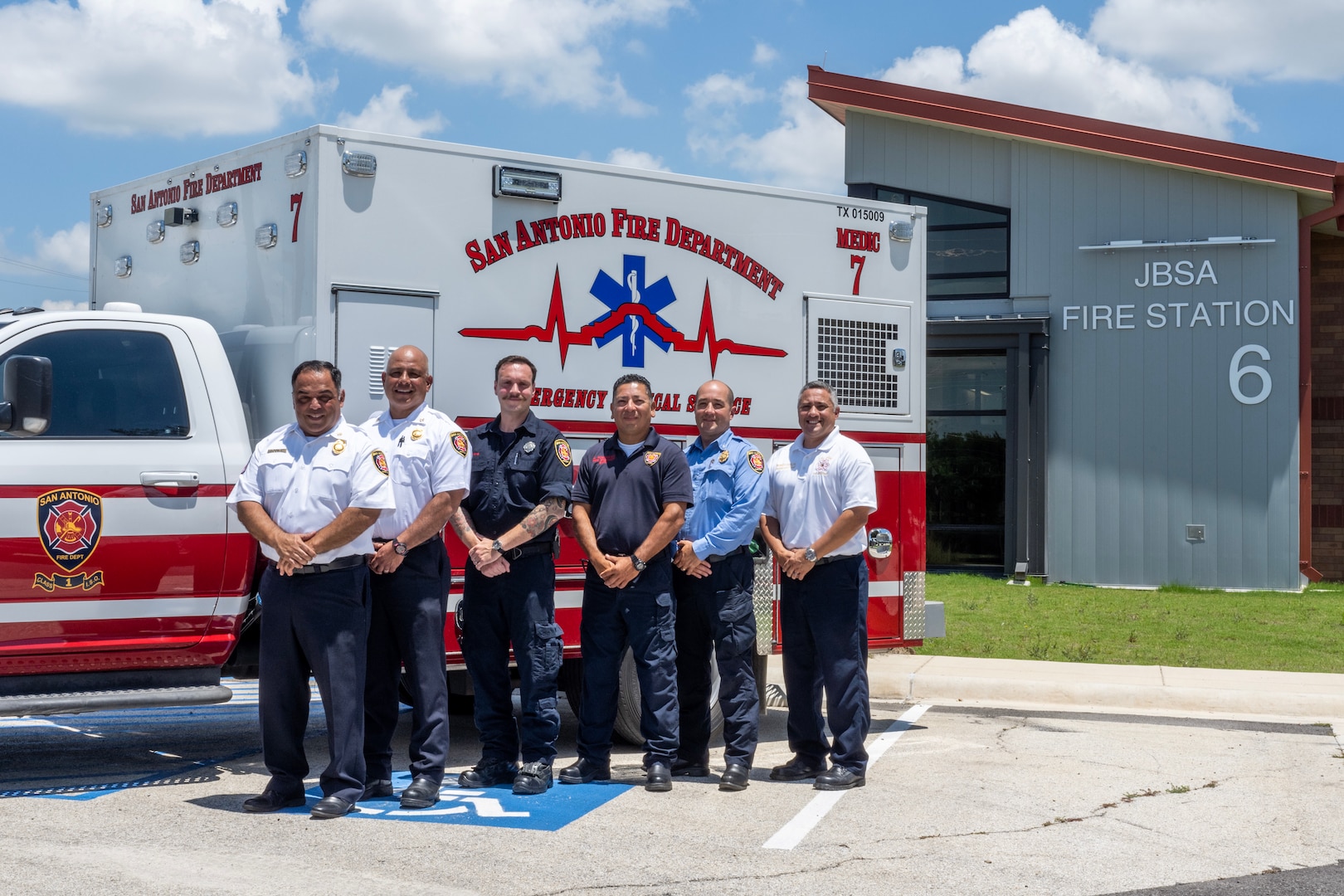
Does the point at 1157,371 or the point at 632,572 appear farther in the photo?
the point at 1157,371

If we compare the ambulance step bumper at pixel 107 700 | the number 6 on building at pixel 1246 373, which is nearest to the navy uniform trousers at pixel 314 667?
the ambulance step bumper at pixel 107 700

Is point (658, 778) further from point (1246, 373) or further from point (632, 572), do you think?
point (1246, 373)

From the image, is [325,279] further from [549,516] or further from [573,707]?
[573,707]

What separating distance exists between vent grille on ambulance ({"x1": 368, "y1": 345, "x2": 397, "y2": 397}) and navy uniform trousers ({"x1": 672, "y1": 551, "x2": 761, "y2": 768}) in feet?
5.36

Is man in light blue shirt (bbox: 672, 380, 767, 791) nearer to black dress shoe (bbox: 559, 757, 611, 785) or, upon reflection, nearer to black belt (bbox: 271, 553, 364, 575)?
black dress shoe (bbox: 559, 757, 611, 785)

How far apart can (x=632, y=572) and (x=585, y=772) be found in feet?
3.25

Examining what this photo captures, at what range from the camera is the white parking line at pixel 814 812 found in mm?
5508

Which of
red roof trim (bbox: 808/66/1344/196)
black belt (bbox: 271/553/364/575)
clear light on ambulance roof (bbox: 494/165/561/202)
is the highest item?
red roof trim (bbox: 808/66/1344/196)

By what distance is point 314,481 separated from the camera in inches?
219

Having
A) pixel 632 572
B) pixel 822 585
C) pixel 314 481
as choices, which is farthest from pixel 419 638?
pixel 822 585

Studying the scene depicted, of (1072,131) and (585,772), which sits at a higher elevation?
(1072,131)

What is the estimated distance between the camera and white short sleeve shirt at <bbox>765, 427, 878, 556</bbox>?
6.57 m

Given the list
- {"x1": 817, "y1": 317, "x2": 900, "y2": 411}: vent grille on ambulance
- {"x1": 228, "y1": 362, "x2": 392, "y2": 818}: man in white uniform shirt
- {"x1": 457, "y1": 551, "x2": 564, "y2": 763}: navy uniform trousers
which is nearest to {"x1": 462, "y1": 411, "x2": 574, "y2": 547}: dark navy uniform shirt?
{"x1": 457, "y1": 551, "x2": 564, "y2": 763}: navy uniform trousers

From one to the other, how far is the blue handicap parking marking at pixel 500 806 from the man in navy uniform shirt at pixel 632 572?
0.21 m
